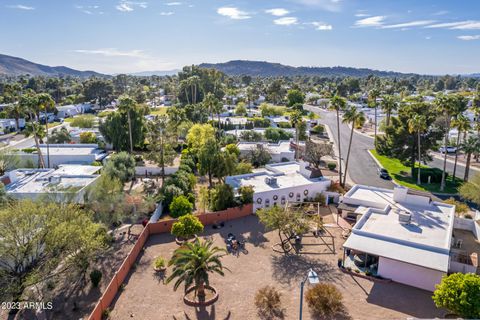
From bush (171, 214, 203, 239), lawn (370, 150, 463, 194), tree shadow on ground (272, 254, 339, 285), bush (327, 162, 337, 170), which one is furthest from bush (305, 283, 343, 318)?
bush (327, 162, 337, 170)

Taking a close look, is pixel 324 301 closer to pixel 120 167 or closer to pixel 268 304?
pixel 268 304

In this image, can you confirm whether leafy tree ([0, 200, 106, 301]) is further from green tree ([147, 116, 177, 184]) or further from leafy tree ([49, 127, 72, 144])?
leafy tree ([49, 127, 72, 144])

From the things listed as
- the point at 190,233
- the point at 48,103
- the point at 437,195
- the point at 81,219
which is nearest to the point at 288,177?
the point at 190,233

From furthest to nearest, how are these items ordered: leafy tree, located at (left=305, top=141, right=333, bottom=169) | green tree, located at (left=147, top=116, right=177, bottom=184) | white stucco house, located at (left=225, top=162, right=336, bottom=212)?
leafy tree, located at (left=305, top=141, right=333, bottom=169), green tree, located at (left=147, top=116, right=177, bottom=184), white stucco house, located at (left=225, top=162, right=336, bottom=212)

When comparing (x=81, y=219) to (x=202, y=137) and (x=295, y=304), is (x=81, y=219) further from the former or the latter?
(x=202, y=137)

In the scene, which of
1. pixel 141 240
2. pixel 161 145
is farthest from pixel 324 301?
pixel 161 145
